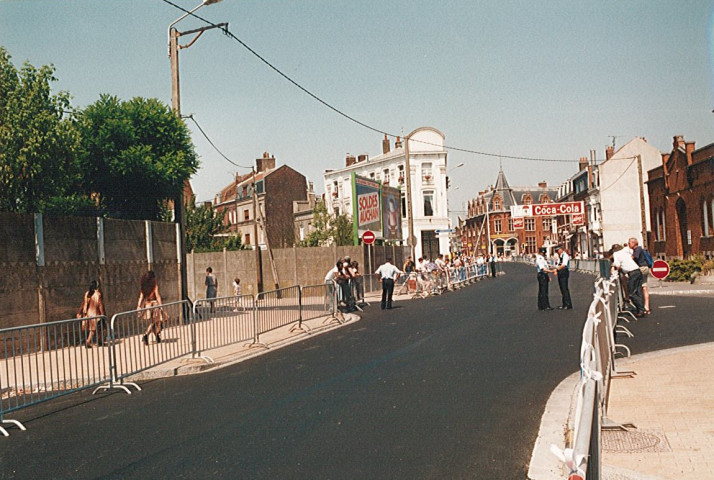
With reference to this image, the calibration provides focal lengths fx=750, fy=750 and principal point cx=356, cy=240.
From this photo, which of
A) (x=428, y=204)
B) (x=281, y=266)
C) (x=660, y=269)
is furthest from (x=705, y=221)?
(x=428, y=204)

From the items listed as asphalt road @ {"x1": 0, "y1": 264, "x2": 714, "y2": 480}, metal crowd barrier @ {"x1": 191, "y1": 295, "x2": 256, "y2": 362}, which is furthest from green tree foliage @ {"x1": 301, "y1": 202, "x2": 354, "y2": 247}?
asphalt road @ {"x1": 0, "y1": 264, "x2": 714, "y2": 480}

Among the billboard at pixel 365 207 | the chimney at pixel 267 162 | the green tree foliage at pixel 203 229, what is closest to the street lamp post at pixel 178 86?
the billboard at pixel 365 207

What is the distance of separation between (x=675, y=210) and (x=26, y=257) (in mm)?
44240

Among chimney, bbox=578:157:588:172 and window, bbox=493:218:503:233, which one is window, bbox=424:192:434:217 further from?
window, bbox=493:218:503:233

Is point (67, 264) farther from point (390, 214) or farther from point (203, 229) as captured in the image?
point (203, 229)

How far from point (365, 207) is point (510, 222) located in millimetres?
91304

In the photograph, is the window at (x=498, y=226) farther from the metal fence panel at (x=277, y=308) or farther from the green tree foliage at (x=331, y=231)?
the metal fence panel at (x=277, y=308)

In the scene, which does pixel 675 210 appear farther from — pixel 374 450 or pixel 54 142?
pixel 374 450

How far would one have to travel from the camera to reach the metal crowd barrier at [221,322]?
43.2ft

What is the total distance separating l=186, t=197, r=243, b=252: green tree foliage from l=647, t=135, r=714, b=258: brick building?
Result: 3117 cm

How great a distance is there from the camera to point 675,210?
4962cm

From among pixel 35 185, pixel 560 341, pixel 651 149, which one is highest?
pixel 651 149

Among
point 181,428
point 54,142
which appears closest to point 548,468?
point 181,428

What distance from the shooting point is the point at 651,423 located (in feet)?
21.7
